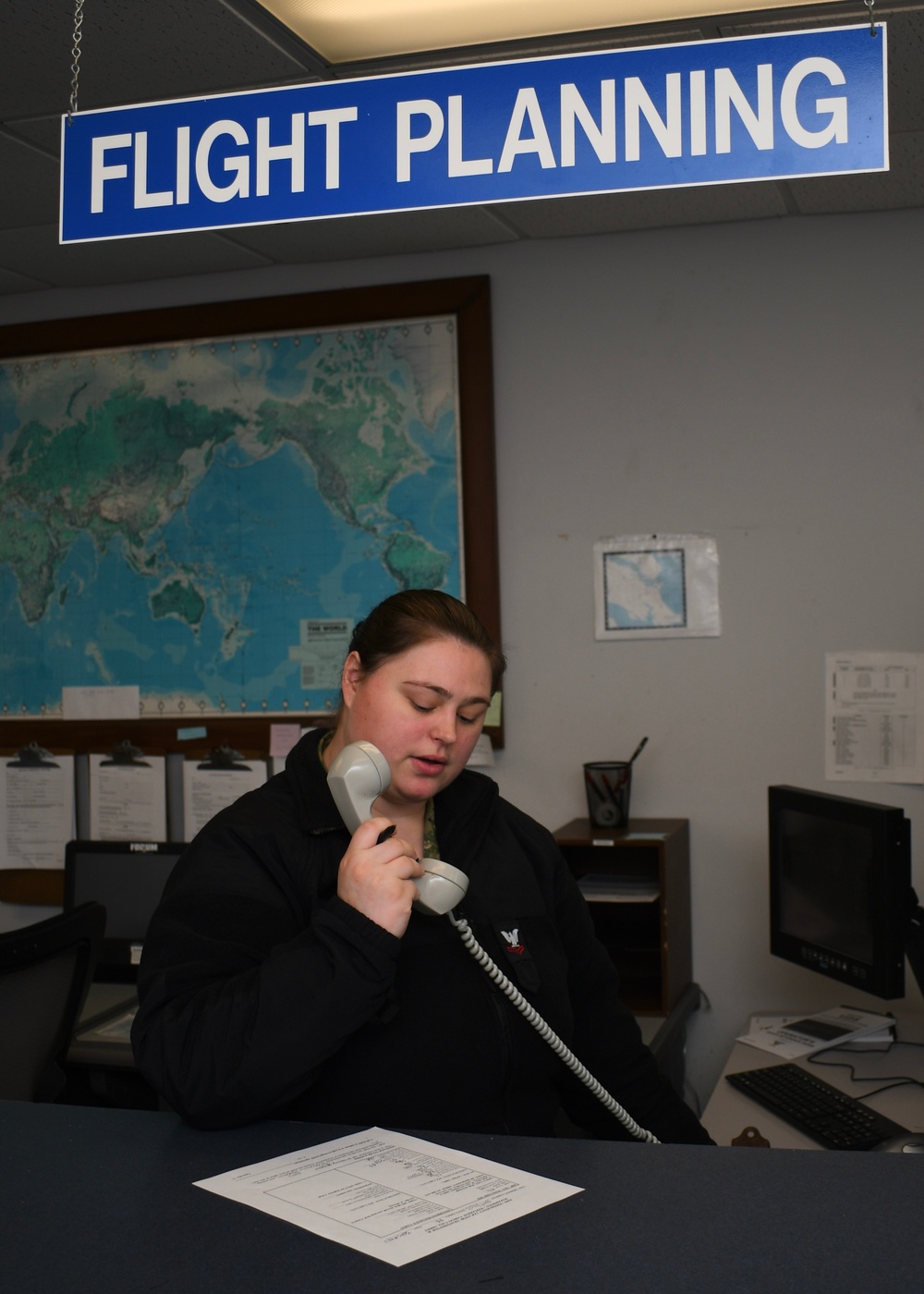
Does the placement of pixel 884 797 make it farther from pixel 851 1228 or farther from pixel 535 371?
pixel 851 1228

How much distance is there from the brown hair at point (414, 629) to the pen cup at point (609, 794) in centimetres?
140

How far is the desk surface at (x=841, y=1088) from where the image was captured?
83.4 inches

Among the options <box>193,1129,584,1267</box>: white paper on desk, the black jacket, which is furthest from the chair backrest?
<box>193,1129,584,1267</box>: white paper on desk

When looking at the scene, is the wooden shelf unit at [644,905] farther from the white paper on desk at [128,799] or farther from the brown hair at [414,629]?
the brown hair at [414,629]

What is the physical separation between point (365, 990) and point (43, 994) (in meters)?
1.20

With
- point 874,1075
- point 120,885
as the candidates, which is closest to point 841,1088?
point 874,1075

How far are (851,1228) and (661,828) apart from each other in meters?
2.13

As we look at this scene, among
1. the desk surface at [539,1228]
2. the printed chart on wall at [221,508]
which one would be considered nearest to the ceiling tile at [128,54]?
the printed chart on wall at [221,508]

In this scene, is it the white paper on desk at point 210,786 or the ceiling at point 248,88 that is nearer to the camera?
the ceiling at point 248,88

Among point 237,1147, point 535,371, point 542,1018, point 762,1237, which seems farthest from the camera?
point 535,371

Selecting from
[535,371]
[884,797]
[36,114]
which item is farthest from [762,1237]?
[535,371]

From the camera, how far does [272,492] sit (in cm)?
349

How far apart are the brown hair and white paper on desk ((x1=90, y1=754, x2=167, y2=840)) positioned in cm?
203

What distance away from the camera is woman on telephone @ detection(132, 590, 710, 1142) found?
1.23 metres
